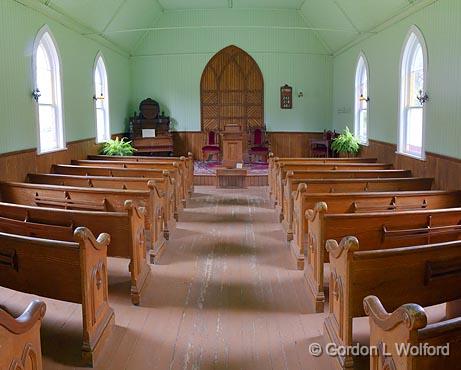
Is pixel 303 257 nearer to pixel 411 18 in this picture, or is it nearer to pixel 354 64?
pixel 411 18

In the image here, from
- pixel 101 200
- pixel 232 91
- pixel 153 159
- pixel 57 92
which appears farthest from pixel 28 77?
pixel 232 91

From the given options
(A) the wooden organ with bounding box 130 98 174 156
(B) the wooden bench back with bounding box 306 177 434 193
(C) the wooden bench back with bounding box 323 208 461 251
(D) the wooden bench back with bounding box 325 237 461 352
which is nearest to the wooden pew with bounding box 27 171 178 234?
(B) the wooden bench back with bounding box 306 177 434 193

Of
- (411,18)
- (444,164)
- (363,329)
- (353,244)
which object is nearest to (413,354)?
(353,244)

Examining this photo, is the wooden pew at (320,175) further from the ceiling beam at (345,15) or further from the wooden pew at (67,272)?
the ceiling beam at (345,15)

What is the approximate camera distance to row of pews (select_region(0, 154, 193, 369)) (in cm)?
211

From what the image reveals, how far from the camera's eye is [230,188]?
10.3m

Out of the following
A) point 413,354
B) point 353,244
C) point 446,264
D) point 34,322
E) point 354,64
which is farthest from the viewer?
point 354,64

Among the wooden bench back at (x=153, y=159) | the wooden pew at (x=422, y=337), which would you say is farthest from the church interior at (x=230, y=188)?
the wooden bench back at (x=153, y=159)

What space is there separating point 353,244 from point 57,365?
200 cm

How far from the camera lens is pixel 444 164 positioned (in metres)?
6.38

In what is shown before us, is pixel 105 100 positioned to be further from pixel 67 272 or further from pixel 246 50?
pixel 67 272

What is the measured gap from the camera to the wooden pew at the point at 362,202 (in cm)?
484

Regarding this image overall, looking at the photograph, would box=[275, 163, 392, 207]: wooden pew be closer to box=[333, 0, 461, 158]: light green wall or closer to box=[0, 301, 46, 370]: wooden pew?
box=[333, 0, 461, 158]: light green wall

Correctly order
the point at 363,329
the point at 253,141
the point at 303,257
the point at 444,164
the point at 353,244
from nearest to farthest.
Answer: the point at 353,244 < the point at 363,329 < the point at 303,257 < the point at 444,164 < the point at 253,141
